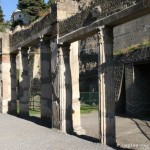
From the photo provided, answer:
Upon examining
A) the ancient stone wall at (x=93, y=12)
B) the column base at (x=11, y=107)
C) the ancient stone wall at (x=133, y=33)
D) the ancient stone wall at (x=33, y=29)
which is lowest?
the column base at (x=11, y=107)

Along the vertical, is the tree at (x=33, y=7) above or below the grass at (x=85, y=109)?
above

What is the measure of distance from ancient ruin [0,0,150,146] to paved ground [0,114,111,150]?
0.51 meters

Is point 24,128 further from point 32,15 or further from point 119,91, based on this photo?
point 32,15

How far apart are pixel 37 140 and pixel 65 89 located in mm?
2164

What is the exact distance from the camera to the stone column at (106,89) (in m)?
8.94

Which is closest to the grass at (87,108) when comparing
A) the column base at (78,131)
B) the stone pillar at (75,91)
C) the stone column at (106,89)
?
the stone pillar at (75,91)

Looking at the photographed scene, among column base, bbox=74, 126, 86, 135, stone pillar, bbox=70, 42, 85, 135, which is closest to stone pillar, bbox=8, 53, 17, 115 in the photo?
stone pillar, bbox=70, 42, 85, 135

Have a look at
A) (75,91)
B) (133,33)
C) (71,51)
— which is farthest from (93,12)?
(133,33)

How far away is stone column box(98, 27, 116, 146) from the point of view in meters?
8.94

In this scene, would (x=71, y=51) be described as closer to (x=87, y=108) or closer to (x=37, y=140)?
(x=37, y=140)

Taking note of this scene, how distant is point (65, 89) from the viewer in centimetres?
1155

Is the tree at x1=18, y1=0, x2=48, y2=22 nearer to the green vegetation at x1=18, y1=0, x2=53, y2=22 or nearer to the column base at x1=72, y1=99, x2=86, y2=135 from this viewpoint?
the green vegetation at x1=18, y1=0, x2=53, y2=22

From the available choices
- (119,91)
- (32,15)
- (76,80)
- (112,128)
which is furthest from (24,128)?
(32,15)

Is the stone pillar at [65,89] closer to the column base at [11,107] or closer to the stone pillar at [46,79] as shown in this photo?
the stone pillar at [46,79]
